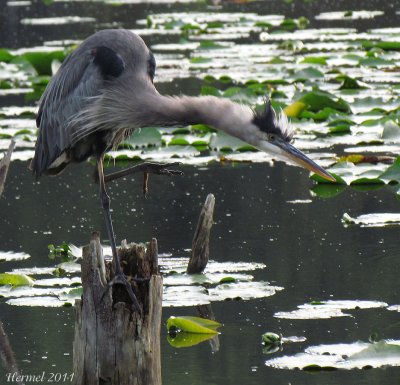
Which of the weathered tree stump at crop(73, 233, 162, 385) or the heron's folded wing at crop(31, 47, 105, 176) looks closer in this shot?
the weathered tree stump at crop(73, 233, 162, 385)

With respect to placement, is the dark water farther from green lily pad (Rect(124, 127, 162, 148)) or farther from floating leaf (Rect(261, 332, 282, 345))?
green lily pad (Rect(124, 127, 162, 148))

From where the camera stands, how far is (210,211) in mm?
6730

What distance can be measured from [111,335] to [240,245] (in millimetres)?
2550

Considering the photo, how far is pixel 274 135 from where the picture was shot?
5.50 m

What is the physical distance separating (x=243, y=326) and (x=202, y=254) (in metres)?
0.80

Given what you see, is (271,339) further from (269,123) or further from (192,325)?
(269,123)

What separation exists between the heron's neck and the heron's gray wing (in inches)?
20.7

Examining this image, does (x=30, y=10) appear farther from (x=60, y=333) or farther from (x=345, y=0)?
(x=60, y=333)

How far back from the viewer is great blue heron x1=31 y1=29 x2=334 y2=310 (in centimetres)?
552

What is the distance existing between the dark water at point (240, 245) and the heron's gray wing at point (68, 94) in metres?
0.85

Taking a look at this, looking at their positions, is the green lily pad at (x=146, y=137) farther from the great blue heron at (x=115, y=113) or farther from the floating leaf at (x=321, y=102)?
the great blue heron at (x=115, y=113)

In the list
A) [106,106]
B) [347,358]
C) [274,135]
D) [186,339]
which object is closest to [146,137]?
[106,106]

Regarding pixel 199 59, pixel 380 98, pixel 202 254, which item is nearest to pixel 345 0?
pixel 199 59

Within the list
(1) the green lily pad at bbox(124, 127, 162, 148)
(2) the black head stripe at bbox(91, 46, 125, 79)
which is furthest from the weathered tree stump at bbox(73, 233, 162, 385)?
(1) the green lily pad at bbox(124, 127, 162, 148)
